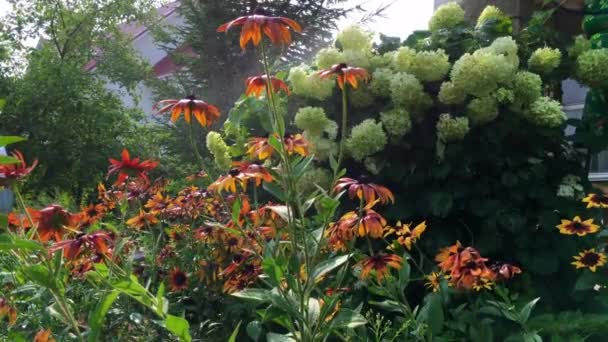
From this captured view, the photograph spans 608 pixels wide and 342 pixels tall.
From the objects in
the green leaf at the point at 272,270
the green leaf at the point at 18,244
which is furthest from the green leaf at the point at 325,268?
the green leaf at the point at 18,244

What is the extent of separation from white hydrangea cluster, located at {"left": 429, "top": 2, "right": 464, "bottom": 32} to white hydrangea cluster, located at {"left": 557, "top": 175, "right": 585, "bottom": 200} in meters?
0.75

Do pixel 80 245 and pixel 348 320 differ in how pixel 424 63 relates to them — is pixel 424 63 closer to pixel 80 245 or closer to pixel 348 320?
Answer: pixel 348 320

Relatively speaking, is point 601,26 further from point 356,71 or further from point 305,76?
point 356,71

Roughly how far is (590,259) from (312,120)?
97 centimetres

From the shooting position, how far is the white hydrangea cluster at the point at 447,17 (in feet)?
9.00

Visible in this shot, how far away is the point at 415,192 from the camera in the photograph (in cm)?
243

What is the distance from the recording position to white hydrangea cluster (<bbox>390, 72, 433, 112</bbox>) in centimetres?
237

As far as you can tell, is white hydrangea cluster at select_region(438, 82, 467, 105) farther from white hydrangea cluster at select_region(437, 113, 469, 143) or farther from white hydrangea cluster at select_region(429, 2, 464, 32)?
white hydrangea cluster at select_region(429, 2, 464, 32)

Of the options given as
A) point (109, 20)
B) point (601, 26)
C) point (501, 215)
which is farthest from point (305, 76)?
point (109, 20)

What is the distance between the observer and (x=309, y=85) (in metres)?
2.49

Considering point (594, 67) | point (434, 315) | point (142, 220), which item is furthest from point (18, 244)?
point (594, 67)

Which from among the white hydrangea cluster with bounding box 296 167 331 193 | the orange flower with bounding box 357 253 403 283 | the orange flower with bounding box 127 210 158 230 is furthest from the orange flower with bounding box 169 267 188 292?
the orange flower with bounding box 357 253 403 283

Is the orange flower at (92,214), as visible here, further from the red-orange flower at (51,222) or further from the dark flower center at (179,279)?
the red-orange flower at (51,222)

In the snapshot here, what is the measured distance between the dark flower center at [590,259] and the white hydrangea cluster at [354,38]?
111 centimetres
